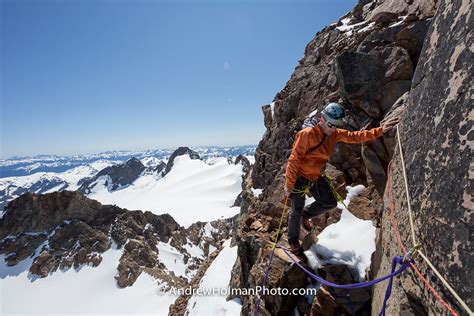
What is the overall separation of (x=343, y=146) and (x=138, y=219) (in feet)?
282

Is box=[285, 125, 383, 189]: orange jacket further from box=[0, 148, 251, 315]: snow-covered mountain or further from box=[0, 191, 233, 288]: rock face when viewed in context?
box=[0, 191, 233, 288]: rock face

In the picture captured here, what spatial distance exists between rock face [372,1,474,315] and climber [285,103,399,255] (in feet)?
5.34

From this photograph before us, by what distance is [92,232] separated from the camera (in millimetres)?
76125

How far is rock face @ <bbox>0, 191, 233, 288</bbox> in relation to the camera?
74188mm

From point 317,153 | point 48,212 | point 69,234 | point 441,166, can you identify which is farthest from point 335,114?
point 48,212

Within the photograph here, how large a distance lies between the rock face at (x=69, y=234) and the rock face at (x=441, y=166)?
7681cm

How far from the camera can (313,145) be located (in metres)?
6.50

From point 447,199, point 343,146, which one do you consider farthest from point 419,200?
point 343,146

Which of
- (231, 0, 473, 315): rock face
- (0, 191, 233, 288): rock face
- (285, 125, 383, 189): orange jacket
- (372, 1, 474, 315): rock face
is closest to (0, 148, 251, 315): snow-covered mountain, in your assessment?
(0, 191, 233, 288): rock face

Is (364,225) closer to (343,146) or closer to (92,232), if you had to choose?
(343,146)

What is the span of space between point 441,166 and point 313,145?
310 cm

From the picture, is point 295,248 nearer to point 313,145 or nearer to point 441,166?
point 313,145

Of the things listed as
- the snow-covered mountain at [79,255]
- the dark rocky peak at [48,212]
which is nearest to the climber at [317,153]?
the snow-covered mountain at [79,255]

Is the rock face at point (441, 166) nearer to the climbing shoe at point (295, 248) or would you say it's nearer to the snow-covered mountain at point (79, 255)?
the climbing shoe at point (295, 248)
